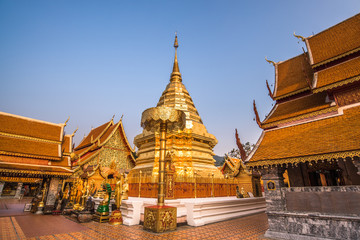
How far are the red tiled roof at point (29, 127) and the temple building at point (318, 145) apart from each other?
1266 centimetres

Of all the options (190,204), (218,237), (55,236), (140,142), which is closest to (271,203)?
(218,237)

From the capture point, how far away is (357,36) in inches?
267

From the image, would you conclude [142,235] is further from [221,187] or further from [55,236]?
[221,187]

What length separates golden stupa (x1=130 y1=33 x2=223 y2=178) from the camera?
10883mm

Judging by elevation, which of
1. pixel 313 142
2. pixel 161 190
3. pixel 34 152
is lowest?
pixel 161 190

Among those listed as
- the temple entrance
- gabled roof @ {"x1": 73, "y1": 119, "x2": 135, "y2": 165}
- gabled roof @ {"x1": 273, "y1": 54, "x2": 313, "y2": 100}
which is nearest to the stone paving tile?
gabled roof @ {"x1": 273, "y1": 54, "x2": 313, "y2": 100}

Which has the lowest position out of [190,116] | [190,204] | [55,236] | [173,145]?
[55,236]

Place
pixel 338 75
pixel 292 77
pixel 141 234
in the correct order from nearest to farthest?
pixel 141 234 → pixel 338 75 → pixel 292 77

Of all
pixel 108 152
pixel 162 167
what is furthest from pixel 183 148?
pixel 108 152

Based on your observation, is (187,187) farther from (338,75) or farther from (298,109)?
(338,75)

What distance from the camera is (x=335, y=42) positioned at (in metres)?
7.39

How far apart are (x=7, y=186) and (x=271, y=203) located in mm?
37612

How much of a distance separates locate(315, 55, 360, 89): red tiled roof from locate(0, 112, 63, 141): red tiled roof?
14571 millimetres

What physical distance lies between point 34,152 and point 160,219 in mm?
9435
